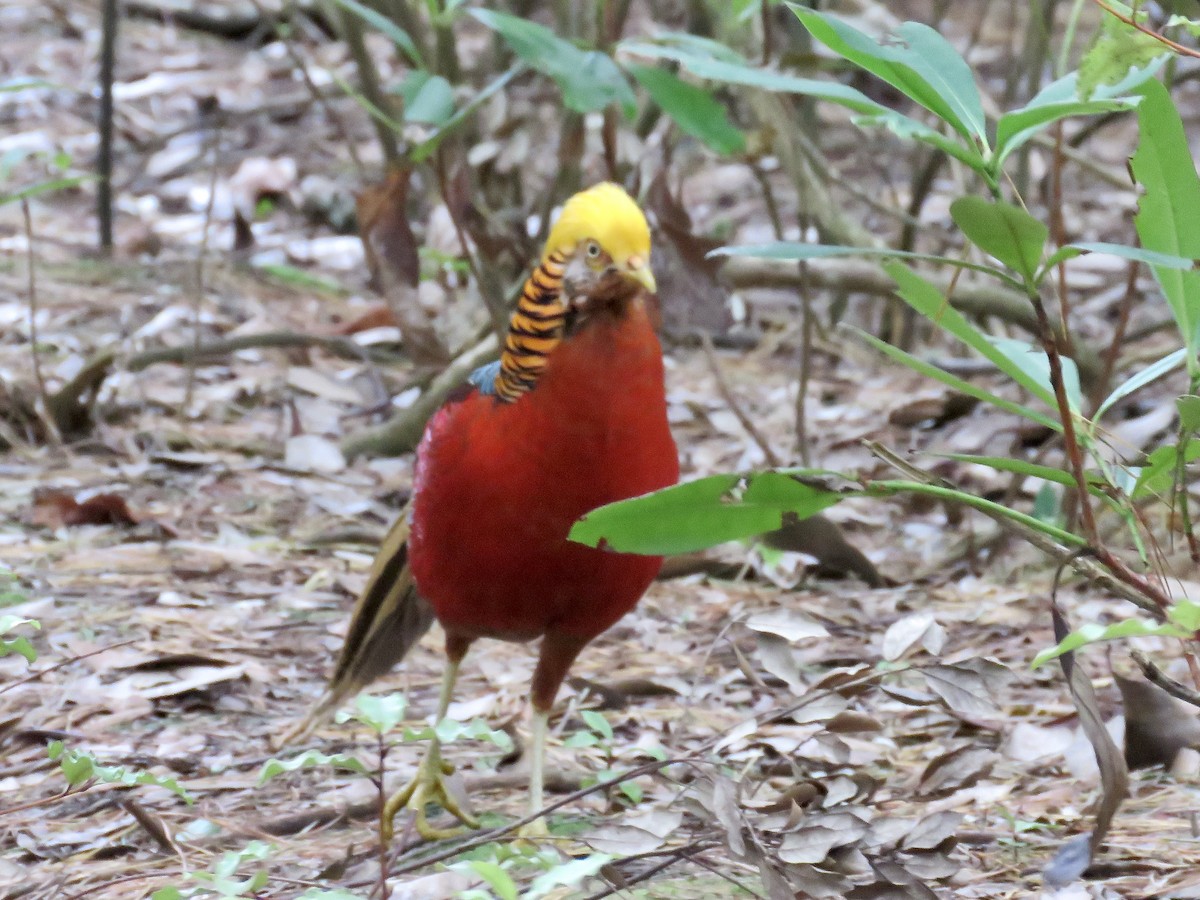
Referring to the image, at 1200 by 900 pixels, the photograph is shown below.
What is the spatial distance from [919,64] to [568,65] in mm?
2225

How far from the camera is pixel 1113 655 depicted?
4094 mm

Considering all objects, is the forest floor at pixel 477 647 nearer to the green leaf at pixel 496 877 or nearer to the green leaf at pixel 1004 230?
the green leaf at pixel 496 877

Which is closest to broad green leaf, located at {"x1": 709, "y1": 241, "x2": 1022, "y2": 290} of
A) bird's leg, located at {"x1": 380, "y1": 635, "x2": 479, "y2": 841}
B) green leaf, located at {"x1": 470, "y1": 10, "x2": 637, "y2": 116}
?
bird's leg, located at {"x1": 380, "y1": 635, "x2": 479, "y2": 841}

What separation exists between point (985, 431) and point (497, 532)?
3.12 meters

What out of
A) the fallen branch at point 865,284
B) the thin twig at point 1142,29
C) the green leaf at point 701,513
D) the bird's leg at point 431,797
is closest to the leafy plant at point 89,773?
the bird's leg at point 431,797

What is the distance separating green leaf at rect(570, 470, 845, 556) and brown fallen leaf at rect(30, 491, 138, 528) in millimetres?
3370

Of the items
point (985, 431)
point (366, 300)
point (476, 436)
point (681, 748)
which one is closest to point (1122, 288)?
point (985, 431)

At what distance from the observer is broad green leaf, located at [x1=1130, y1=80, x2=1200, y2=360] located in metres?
2.00

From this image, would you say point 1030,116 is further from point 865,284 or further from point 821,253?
point 865,284

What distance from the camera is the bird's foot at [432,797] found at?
319cm

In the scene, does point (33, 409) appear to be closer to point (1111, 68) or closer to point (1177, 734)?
point (1177, 734)

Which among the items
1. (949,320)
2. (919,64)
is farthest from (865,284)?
(919,64)

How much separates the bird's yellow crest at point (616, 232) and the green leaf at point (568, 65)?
1.00m

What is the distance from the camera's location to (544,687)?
3.33m
